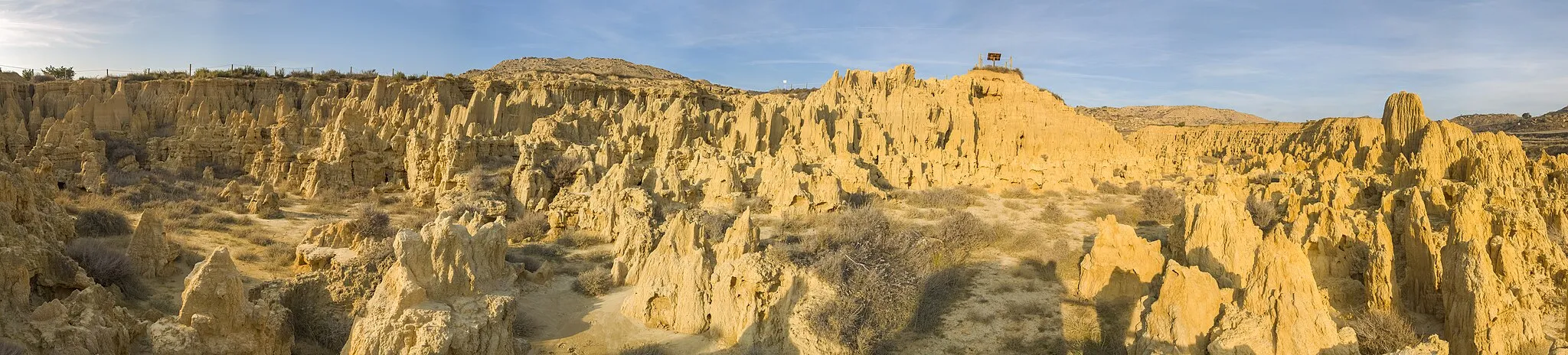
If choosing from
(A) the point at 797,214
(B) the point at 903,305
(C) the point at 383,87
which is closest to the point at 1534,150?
(A) the point at 797,214

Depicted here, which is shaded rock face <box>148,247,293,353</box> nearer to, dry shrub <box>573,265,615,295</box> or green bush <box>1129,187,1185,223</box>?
dry shrub <box>573,265,615,295</box>

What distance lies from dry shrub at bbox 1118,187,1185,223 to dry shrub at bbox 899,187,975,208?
12.6 ft

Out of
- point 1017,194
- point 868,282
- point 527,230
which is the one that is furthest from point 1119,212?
point 527,230

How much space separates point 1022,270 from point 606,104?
26459 millimetres

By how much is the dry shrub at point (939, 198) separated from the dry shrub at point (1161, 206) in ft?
12.6

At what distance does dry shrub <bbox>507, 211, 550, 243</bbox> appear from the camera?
463 inches

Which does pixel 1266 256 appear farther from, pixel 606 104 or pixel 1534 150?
pixel 1534 150

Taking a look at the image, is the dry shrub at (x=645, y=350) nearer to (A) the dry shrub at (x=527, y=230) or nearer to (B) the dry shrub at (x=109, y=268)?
(B) the dry shrub at (x=109, y=268)

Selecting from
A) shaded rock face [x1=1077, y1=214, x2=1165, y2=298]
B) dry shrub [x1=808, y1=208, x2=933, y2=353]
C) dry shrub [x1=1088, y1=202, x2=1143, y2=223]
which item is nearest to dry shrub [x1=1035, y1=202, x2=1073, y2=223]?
dry shrub [x1=1088, y1=202, x2=1143, y2=223]

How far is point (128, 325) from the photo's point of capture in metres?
4.50

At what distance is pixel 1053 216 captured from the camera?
1475 centimetres

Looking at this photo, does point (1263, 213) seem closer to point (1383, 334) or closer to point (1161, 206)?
point (1161, 206)

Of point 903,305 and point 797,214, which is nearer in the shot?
point 903,305

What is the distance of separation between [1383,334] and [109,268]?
12321mm
